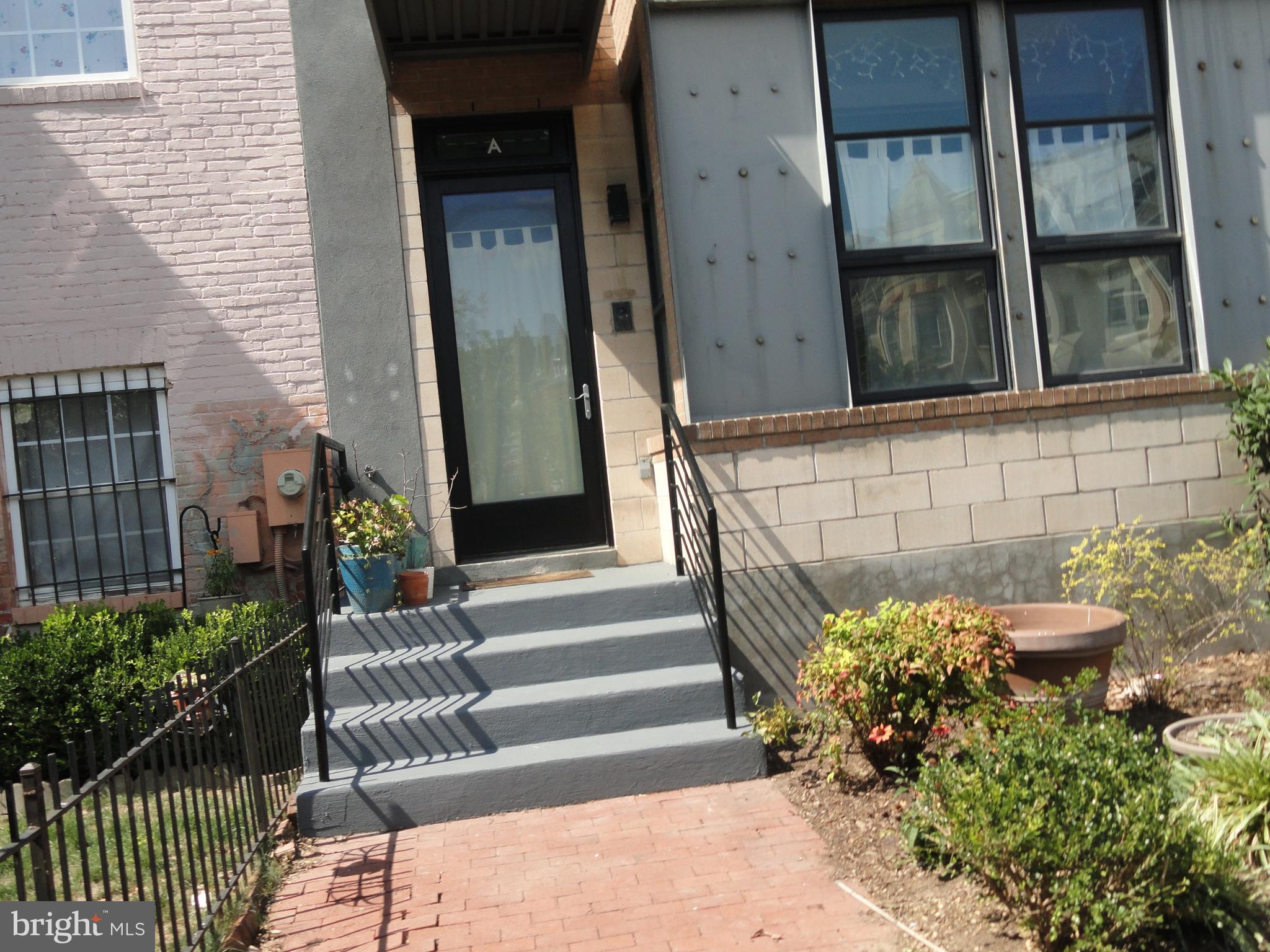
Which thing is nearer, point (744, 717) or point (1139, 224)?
point (744, 717)

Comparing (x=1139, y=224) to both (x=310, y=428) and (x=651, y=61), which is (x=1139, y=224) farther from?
(x=310, y=428)

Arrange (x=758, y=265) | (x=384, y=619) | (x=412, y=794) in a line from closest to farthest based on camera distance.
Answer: (x=412, y=794)
(x=384, y=619)
(x=758, y=265)

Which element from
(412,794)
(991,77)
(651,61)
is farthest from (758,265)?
(412,794)

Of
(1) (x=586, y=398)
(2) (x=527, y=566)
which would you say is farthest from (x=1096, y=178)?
(2) (x=527, y=566)

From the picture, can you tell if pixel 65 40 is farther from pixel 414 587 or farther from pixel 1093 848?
pixel 1093 848

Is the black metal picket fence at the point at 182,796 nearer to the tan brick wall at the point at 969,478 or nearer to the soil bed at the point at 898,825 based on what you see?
the soil bed at the point at 898,825

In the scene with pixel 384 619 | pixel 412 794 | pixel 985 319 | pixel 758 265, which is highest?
pixel 758 265

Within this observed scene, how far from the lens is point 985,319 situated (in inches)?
236

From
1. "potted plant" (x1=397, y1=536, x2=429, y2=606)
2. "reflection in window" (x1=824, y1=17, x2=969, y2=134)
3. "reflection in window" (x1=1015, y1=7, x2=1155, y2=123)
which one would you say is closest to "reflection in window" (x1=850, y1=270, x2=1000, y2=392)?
"reflection in window" (x1=824, y1=17, x2=969, y2=134)

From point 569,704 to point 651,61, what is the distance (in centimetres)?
334

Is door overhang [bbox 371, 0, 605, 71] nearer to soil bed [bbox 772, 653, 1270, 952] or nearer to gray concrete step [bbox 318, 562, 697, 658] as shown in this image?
gray concrete step [bbox 318, 562, 697, 658]

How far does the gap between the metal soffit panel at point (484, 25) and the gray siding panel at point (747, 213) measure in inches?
28.5

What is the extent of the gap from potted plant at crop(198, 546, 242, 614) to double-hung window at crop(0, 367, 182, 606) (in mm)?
328

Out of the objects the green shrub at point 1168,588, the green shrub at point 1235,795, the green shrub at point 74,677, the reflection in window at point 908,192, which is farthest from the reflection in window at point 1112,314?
the green shrub at point 74,677
